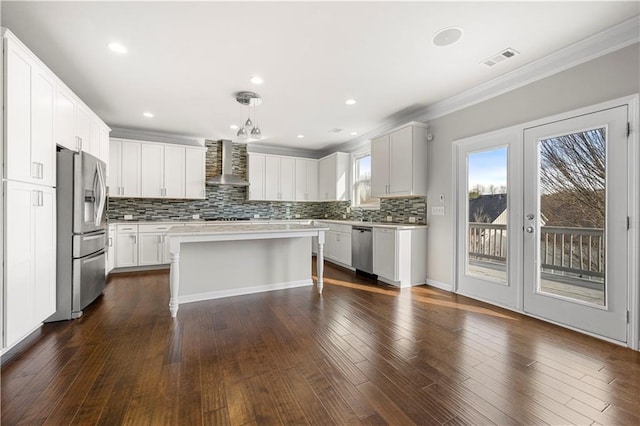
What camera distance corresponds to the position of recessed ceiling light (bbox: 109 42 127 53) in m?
2.52

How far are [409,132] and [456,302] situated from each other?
2458 mm

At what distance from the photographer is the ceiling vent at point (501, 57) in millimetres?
2615

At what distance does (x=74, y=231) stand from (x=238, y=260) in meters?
1.69

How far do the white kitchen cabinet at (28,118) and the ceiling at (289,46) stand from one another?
0.38 m

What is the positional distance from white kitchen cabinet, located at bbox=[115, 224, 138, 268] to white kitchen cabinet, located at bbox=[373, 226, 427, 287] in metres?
4.26

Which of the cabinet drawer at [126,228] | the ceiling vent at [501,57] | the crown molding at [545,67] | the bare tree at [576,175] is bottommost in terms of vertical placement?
the cabinet drawer at [126,228]

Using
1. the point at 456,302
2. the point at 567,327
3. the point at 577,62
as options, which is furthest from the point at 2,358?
the point at 577,62

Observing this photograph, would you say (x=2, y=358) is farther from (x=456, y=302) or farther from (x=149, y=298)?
(x=456, y=302)

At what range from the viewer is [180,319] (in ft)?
9.30

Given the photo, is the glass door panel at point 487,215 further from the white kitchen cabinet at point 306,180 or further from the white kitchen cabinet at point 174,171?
the white kitchen cabinet at point 174,171

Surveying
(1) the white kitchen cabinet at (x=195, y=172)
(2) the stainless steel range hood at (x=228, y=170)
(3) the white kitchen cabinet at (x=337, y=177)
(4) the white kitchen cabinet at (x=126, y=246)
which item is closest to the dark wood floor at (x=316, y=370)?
(4) the white kitchen cabinet at (x=126, y=246)

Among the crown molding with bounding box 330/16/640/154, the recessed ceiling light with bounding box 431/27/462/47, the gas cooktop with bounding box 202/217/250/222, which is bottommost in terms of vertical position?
the gas cooktop with bounding box 202/217/250/222

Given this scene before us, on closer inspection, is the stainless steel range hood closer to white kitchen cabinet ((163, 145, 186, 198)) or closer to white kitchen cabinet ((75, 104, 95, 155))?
white kitchen cabinet ((163, 145, 186, 198))

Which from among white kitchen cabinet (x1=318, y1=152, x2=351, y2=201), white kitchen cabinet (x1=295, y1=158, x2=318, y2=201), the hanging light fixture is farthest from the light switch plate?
white kitchen cabinet (x1=295, y1=158, x2=318, y2=201)
